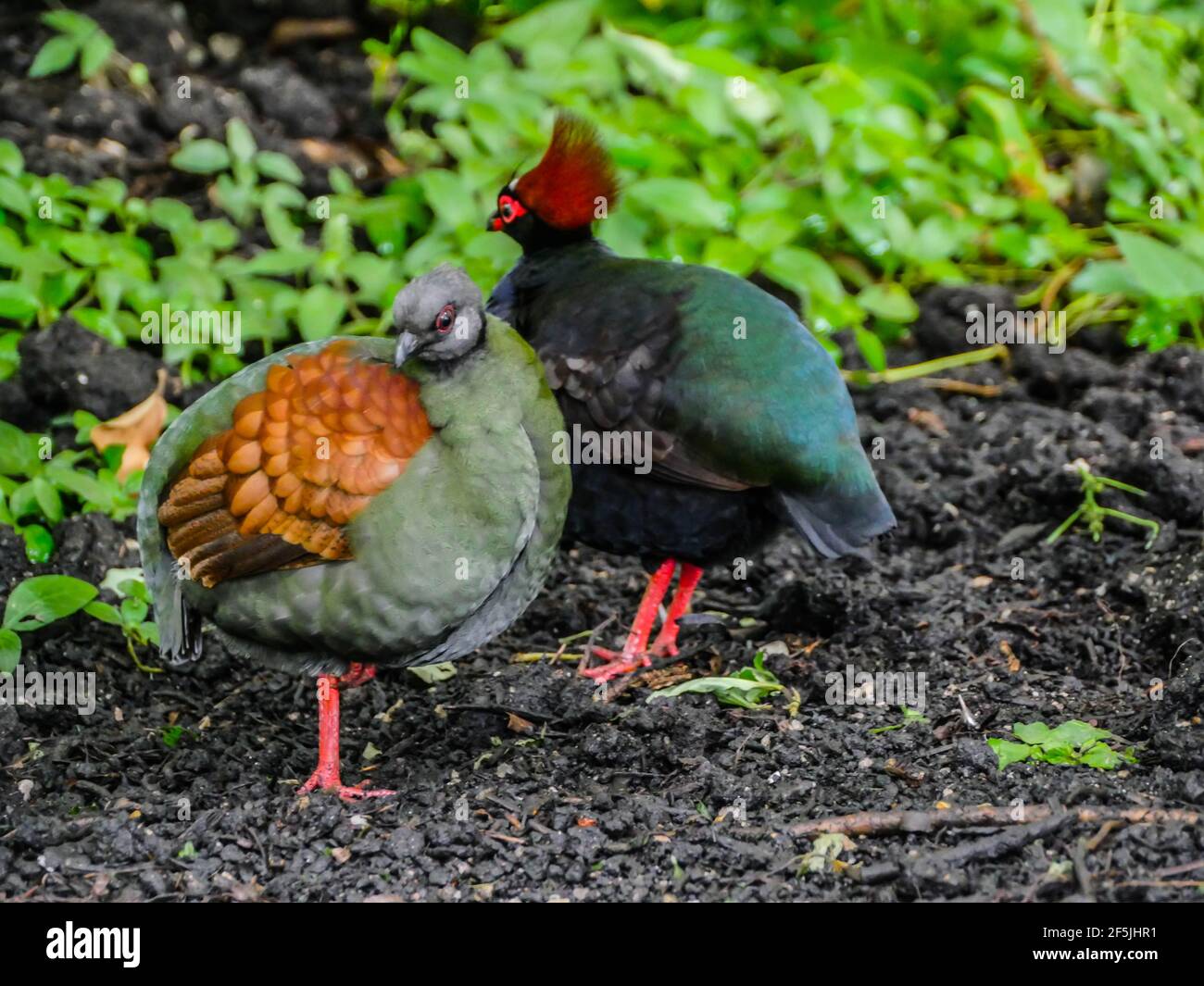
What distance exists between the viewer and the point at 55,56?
6777mm

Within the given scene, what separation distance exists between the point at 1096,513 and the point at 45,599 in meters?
3.41

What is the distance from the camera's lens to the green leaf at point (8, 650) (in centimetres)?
424

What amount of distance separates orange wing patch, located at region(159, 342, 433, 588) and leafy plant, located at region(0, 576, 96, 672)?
0.51 meters

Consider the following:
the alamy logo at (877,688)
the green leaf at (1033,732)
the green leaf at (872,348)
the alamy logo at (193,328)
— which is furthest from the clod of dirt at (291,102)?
the green leaf at (1033,732)

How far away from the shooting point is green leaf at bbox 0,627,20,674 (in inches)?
167

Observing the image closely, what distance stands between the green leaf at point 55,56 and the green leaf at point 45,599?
330 cm

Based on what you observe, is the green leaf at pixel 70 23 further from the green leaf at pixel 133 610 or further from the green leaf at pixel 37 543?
the green leaf at pixel 133 610

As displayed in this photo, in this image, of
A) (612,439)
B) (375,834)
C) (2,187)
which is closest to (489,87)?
(2,187)

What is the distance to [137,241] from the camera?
622 centimetres

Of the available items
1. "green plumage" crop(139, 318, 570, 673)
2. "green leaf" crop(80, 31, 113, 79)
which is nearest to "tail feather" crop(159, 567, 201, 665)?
"green plumage" crop(139, 318, 570, 673)

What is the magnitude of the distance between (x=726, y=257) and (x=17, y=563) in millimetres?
2834

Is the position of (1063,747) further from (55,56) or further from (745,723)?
(55,56)

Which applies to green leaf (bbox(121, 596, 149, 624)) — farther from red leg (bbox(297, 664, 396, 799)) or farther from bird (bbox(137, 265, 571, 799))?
red leg (bbox(297, 664, 396, 799))

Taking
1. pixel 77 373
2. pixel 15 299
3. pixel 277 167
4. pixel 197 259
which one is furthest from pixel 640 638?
pixel 277 167
